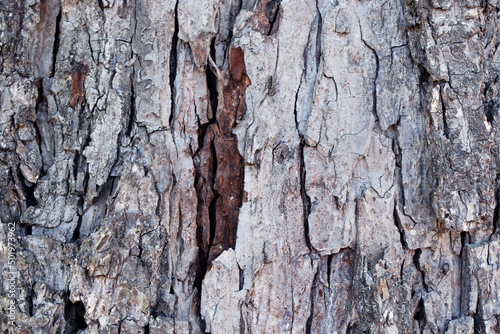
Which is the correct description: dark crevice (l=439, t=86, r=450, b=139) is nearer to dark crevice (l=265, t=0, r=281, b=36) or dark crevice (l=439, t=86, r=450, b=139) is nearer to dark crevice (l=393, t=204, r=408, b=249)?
dark crevice (l=393, t=204, r=408, b=249)

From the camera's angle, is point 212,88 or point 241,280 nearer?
point 241,280

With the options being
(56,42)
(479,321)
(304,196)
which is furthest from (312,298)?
(56,42)

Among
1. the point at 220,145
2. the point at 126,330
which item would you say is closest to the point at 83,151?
the point at 220,145

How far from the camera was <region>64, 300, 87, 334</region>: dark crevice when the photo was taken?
1.59 metres

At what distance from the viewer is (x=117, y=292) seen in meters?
1.55

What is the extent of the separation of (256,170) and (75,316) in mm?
917

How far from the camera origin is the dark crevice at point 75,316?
1592 millimetres

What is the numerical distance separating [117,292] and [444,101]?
142 centimetres

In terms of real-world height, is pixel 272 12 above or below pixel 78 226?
above

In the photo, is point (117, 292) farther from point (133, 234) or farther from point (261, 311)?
point (261, 311)

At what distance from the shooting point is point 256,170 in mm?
1589

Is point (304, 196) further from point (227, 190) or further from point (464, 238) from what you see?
point (464, 238)

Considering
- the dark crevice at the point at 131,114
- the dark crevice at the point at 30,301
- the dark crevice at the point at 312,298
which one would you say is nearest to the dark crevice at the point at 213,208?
the dark crevice at the point at 131,114

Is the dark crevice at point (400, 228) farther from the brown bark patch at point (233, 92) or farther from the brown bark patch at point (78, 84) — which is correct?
the brown bark patch at point (78, 84)
